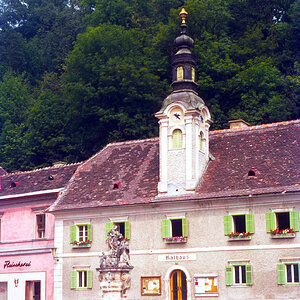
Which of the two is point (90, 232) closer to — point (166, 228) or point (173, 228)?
point (166, 228)

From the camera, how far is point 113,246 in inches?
1147

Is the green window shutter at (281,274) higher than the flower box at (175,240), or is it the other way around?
the flower box at (175,240)

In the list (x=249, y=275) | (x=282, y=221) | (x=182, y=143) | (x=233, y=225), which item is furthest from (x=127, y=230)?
(x=282, y=221)

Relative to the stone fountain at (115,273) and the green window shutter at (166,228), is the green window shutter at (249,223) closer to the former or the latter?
the green window shutter at (166,228)

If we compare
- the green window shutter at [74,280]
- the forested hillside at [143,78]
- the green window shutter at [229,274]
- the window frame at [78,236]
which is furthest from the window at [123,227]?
the forested hillside at [143,78]

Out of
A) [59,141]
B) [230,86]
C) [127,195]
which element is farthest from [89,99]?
[127,195]

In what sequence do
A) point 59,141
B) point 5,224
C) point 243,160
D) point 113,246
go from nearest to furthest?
point 113,246
point 243,160
point 5,224
point 59,141

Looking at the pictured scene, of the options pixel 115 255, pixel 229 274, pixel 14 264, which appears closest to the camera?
pixel 115 255

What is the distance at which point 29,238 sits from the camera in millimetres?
38594

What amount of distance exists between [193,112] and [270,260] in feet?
28.3

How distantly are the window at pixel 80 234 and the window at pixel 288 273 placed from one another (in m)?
10.6

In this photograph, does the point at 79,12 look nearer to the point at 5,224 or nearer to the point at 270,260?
the point at 5,224

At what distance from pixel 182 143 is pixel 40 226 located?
404 inches

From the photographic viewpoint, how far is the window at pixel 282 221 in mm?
30484
